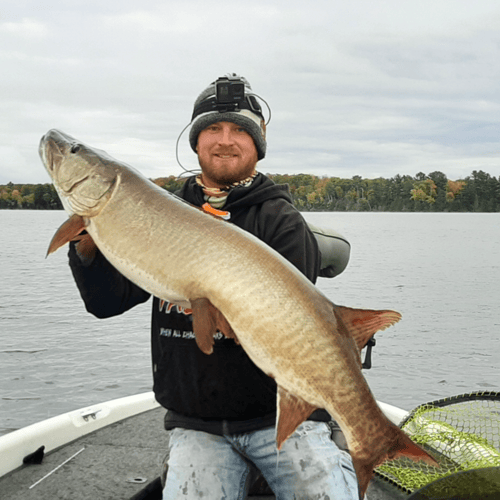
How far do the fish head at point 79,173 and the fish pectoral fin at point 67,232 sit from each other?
1.2 inches

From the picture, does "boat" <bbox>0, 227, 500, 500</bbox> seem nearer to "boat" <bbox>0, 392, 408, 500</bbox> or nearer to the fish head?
"boat" <bbox>0, 392, 408, 500</bbox>

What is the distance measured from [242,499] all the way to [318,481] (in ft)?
1.35

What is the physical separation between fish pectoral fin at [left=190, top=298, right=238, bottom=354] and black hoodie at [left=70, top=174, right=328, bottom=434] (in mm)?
609

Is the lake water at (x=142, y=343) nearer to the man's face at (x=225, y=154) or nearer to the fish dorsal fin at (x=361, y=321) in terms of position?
the man's face at (x=225, y=154)

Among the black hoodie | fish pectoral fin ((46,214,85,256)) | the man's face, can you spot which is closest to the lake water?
the black hoodie

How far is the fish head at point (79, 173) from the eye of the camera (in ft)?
7.16

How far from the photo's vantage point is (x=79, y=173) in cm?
221

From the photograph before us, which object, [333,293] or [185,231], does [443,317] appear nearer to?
[333,293]

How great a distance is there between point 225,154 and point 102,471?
7.35 ft

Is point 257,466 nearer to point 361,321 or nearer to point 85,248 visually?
point 361,321

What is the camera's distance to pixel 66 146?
7.37ft

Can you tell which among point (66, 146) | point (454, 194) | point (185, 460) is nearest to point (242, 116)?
point (66, 146)

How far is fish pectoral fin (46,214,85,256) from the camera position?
6.95 ft

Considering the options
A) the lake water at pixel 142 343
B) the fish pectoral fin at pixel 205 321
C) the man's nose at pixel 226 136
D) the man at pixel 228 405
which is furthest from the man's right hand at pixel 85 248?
the lake water at pixel 142 343
